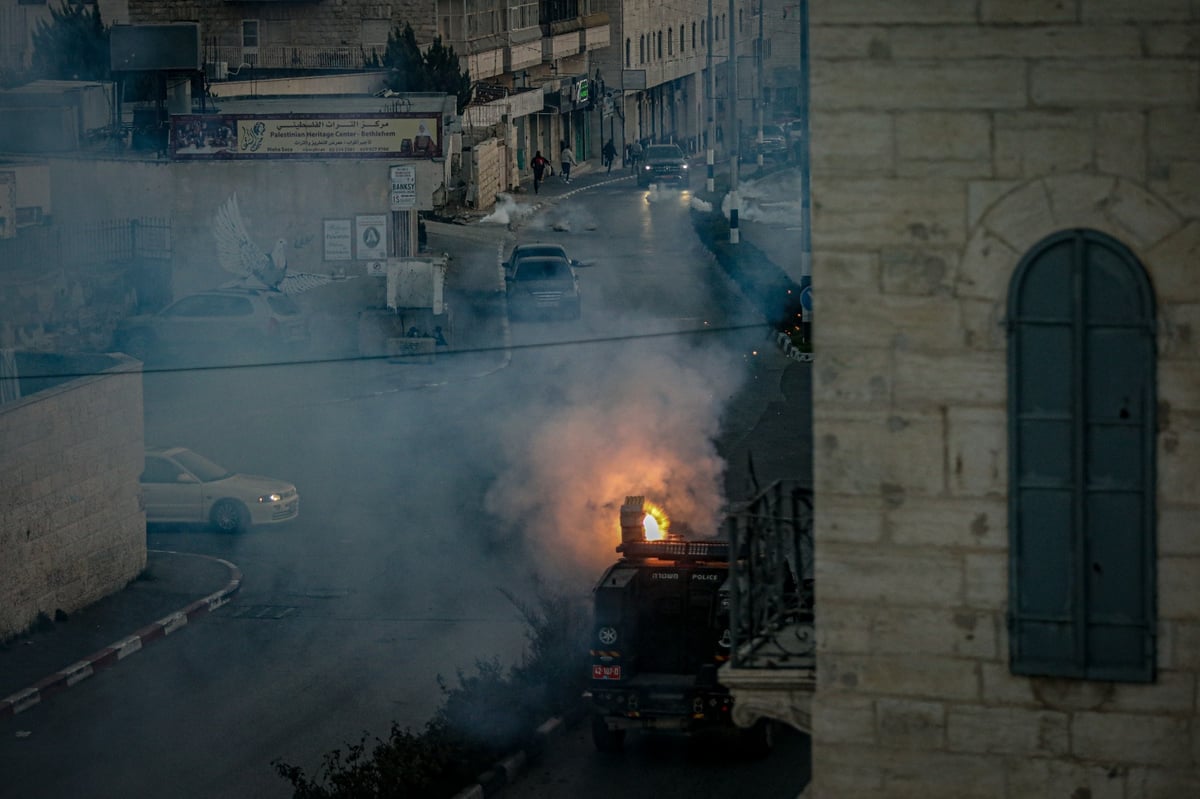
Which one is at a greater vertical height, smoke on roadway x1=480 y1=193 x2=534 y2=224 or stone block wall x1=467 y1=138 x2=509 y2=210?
stone block wall x1=467 y1=138 x2=509 y2=210

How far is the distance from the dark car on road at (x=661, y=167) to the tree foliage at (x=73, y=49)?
805 inches

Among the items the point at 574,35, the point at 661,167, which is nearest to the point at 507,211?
the point at 661,167

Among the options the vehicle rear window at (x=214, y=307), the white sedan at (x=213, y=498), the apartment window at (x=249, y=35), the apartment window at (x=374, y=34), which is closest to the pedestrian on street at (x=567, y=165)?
the apartment window at (x=374, y=34)

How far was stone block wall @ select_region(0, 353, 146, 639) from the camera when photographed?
55.9 feet

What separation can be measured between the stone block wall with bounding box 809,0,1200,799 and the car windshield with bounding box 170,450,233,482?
651 inches

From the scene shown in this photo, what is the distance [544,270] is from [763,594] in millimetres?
31615

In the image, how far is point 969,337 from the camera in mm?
6301

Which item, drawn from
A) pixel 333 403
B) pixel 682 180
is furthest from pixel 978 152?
pixel 682 180

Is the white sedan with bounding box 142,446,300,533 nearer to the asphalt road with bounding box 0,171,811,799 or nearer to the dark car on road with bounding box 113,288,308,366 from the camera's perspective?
the asphalt road with bounding box 0,171,811,799

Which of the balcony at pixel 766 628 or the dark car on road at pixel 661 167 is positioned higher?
the dark car on road at pixel 661 167

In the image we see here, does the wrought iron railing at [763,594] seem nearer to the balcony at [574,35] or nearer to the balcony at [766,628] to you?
the balcony at [766,628]

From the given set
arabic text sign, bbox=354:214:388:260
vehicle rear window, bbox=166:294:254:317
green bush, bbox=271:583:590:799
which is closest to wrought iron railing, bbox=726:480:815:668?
green bush, bbox=271:583:590:799

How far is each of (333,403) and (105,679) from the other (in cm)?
1321

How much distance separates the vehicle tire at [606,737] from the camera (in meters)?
14.4
